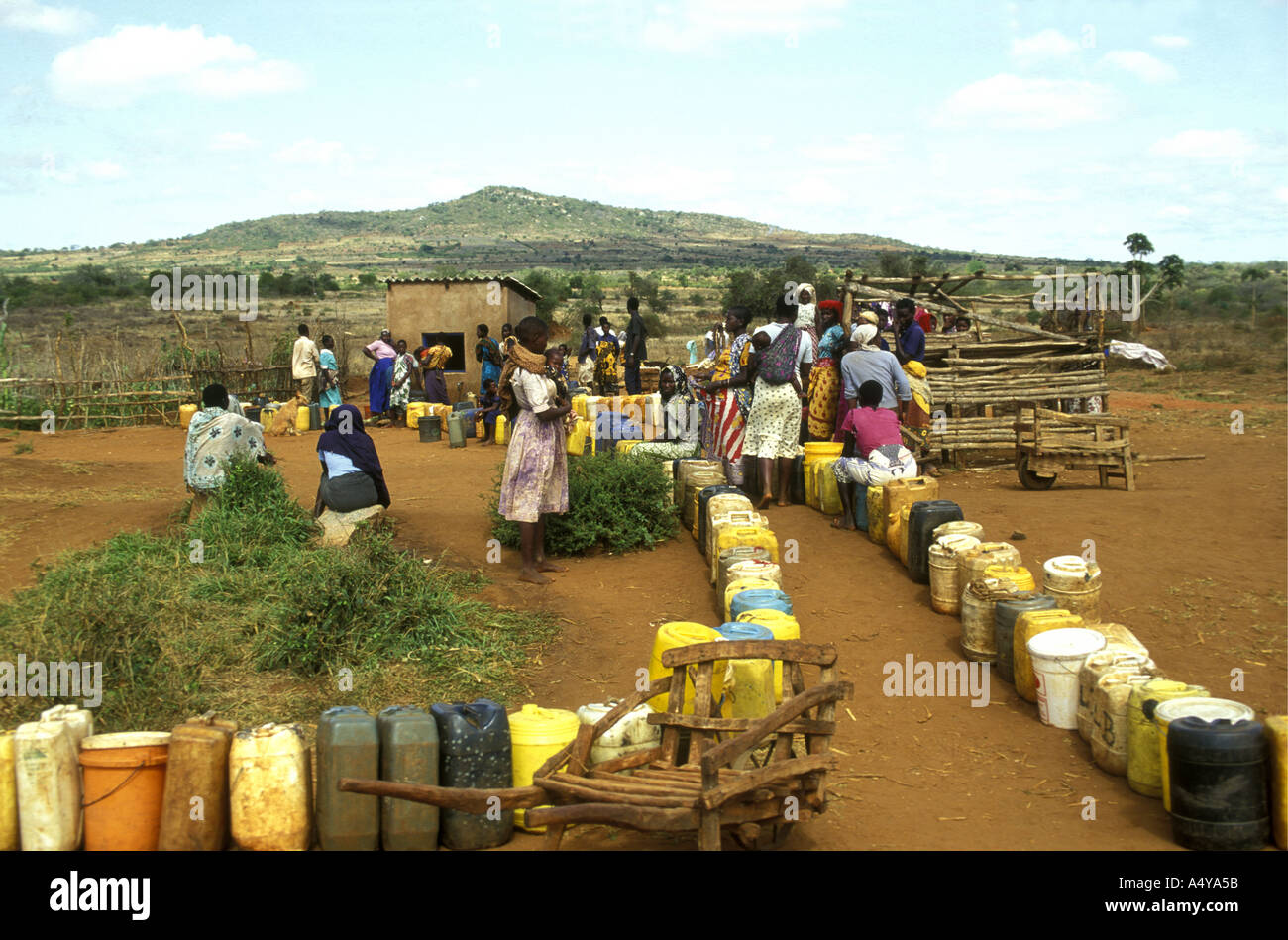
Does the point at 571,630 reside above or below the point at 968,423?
below

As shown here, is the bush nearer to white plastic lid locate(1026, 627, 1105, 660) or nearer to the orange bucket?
white plastic lid locate(1026, 627, 1105, 660)

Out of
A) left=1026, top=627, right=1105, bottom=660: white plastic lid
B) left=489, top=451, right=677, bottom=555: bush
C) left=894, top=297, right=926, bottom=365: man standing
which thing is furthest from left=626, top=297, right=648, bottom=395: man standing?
left=1026, top=627, right=1105, bottom=660: white plastic lid

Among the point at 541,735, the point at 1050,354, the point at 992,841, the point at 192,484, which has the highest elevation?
the point at 1050,354

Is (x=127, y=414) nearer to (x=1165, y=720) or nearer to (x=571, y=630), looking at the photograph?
(x=571, y=630)

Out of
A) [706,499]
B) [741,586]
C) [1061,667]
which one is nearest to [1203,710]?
[1061,667]

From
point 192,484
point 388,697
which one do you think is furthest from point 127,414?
Answer: point 388,697

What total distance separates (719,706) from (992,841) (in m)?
1.22

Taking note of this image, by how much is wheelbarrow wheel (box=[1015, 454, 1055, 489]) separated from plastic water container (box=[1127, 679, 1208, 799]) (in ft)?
21.3

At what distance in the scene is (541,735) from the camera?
4.32 metres

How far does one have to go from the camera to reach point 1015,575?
20.4 ft

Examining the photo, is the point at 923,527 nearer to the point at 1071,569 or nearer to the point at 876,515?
the point at 876,515

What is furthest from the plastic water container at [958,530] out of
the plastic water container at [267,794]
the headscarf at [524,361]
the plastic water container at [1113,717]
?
the plastic water container at [267,794]

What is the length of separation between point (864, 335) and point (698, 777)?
6906mm

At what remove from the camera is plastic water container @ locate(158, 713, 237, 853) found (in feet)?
12.9
